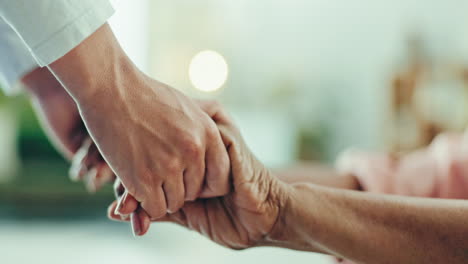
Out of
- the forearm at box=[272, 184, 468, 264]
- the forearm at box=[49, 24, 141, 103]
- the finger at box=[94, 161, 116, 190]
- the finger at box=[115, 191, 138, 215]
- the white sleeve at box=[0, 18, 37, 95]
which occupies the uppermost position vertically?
the white sleeve at box=[0, 18, 37, 95]

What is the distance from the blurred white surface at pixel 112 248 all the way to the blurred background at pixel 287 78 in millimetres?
93

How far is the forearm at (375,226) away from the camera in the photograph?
2.63ft

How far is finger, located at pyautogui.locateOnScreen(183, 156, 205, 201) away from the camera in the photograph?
87cm

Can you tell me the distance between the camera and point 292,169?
131 cm

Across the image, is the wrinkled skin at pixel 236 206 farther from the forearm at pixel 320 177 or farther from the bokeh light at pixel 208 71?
the bokeh light at pixel 208 71

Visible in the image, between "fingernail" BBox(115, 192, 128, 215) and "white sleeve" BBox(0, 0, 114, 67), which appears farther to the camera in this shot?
"fingernail" BBox(115, 192, 128, 215)

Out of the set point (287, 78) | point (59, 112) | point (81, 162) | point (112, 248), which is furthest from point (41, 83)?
point (287, 78)

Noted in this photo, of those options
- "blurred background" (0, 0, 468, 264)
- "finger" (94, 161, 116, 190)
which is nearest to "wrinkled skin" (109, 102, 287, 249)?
"finger" (94, 161, 116, 190)

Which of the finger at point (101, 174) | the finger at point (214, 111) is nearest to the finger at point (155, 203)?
the finger at point (214, 111)

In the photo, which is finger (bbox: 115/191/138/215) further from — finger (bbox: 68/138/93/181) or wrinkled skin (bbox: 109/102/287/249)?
finger (bbox: 68/138/93/181)

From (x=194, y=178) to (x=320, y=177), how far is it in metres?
0.49

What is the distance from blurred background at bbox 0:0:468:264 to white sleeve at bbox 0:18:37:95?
2.12m

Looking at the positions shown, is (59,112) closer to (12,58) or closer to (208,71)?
(12,58)

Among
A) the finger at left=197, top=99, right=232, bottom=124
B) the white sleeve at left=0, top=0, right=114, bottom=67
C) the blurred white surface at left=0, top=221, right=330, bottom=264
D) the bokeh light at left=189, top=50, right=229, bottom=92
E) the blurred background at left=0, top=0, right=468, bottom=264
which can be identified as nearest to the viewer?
the white sleeve at left=0, top=0, right=114, bottom=67
